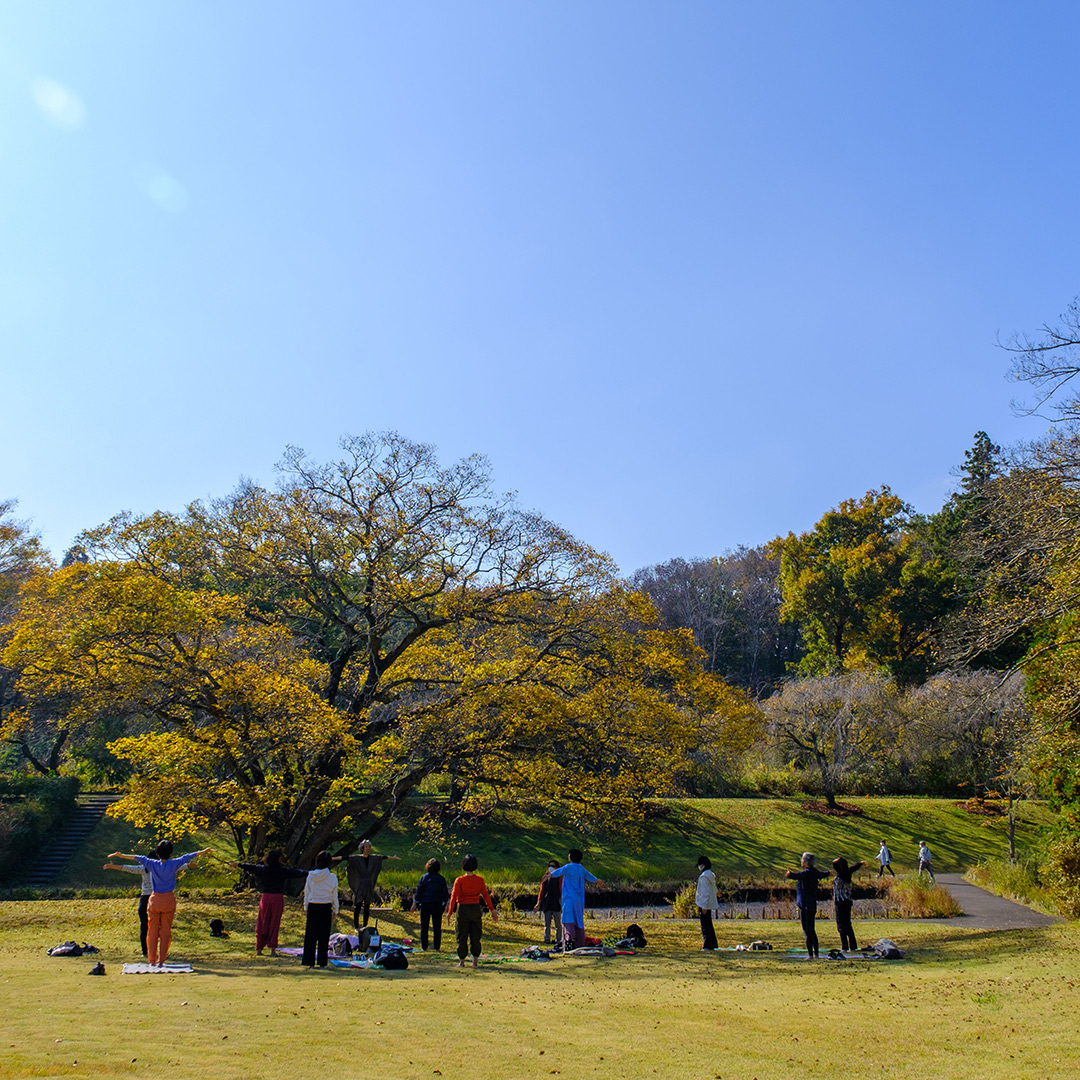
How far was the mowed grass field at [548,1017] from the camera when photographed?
20.5 ft

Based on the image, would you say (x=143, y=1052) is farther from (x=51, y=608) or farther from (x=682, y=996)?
(x=51, y=608)

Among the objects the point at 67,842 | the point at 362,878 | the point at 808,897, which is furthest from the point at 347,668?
the point at 67,842

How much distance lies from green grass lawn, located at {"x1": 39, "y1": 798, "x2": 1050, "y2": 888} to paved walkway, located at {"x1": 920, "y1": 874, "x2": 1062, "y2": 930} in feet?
23.5

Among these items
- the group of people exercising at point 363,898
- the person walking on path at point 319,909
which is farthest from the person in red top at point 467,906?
the person walking on path at point 319,909

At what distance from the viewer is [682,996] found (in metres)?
9.70

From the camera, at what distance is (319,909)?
1091cm

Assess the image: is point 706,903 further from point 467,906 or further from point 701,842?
point 701,842

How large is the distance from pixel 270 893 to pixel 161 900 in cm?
162

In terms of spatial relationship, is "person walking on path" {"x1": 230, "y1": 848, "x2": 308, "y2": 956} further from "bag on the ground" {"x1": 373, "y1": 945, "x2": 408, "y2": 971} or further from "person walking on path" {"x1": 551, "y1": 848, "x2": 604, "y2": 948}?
"person walking on path" {"x1": 551, "y1": 848, "x2": 604, "y2": 948}

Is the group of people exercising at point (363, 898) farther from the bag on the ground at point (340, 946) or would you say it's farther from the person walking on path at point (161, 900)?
the bag on the ground at point (340, 946)

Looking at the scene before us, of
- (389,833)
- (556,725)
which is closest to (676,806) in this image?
(389,833)

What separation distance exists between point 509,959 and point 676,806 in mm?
20989

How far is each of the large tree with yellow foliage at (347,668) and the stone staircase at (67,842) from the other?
11438 millimetres

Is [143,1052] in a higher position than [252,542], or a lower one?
lower
